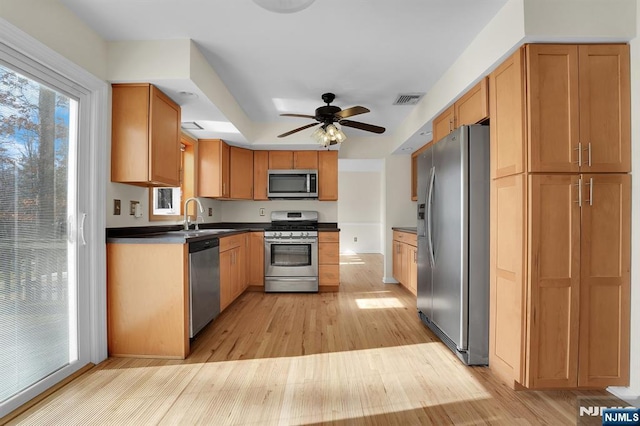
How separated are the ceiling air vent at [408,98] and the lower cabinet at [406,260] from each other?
1.58 m

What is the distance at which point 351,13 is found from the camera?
2.01 metres

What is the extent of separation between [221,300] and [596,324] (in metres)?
3.01

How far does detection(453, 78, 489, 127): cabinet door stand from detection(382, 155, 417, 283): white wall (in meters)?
2.21

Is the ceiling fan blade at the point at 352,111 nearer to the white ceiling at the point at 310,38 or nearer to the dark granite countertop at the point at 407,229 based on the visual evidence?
the white ceiling at the point at 310,38

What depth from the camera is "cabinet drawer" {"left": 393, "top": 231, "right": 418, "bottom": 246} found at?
12.2 ft

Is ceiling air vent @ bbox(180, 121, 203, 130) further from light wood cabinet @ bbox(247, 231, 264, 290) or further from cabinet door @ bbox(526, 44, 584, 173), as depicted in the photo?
cabinet door @ bbox(526, 44, 584, 173)

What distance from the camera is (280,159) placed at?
4727 mm

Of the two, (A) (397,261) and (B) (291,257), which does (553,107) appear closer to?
(A) (397,261)

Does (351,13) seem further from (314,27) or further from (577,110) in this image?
(577,110)

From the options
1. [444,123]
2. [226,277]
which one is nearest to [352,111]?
[444,123]

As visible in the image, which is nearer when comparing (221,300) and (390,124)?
(221,300)

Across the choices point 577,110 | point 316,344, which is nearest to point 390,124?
point 577,110

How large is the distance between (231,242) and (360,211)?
19.3 ft

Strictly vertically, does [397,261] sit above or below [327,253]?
below
